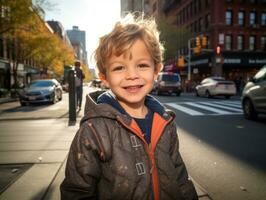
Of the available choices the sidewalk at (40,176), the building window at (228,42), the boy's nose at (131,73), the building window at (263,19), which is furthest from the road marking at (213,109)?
the building window at (263,19)

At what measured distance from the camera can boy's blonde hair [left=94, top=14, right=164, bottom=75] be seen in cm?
188

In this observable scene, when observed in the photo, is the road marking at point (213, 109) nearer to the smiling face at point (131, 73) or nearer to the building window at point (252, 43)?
the smiling face at point (131, 73)

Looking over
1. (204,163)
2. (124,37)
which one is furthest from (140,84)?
(204,163)

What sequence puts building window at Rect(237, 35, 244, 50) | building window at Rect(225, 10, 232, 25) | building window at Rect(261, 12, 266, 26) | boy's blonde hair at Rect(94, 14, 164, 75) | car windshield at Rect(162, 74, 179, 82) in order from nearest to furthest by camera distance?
1. boy's blonde hair at Rect(94, 14, 164, 75)
2. car windshield at Rect(162, 74, 179, 82)
3. building window at Rect(225, 10, 232, 25)
4. building window at Rect(237, 35, 244, 50)
5. building window at Rect(261, 12, 266, 26)

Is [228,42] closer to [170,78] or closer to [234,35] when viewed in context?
[234,35]

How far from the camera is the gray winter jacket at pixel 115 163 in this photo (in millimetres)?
1688

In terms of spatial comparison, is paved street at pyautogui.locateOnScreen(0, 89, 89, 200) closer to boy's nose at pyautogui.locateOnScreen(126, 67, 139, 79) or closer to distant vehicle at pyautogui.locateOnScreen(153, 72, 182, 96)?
boy's nose at pyautogui.locateOnScreen(126, 67, 139, 79)

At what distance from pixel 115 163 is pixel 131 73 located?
0.58 meters

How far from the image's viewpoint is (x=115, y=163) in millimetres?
1736

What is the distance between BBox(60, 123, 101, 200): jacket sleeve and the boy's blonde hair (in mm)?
505

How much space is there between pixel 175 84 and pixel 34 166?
20.5 m

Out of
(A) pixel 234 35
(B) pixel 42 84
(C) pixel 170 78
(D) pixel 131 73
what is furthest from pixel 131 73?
(A) pixel 234 35

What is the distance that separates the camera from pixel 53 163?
4.20 metres

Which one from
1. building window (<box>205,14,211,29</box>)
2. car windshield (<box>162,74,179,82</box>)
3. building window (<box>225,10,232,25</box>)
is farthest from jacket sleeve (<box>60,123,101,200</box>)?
building window (<box>205,14,211,29</box>)
